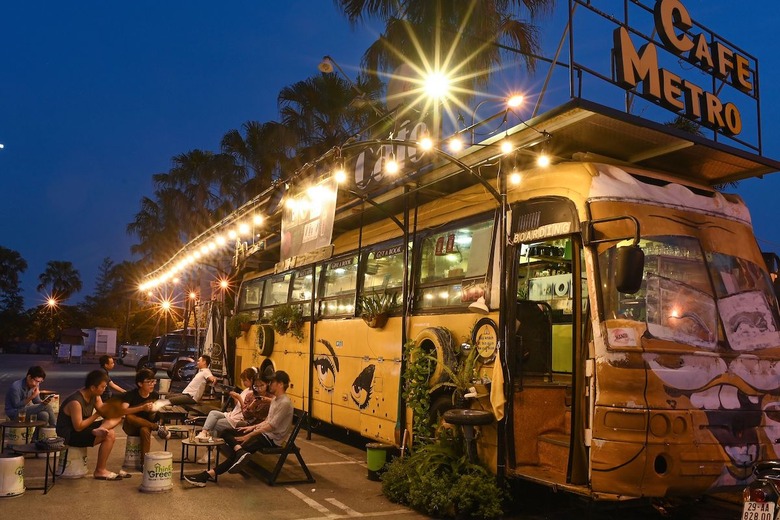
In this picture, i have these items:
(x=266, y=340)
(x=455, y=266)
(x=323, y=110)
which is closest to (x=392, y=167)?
(x=455, y=266)

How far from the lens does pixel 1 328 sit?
2958 inches

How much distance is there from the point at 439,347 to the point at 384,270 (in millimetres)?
2636

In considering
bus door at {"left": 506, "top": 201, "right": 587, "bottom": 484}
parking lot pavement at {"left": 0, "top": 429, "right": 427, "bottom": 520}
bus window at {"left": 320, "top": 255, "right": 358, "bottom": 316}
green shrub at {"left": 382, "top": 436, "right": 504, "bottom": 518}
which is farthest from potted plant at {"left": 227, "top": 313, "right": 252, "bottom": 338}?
bus door at {"left": 506, "top": 201, "right": 587, "bottom": 484}

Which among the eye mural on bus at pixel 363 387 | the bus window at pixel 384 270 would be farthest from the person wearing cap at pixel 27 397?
the bus window at pixel 384 270

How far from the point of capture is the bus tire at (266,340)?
1517 cm

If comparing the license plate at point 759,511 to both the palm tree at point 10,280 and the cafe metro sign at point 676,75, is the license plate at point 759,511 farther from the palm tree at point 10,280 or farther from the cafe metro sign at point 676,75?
the palm tree at point 10,280

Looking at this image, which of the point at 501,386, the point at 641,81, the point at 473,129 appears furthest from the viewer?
the point at 473,129

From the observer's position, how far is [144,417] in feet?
31.7

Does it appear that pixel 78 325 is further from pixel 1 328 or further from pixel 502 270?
pixel 502 270

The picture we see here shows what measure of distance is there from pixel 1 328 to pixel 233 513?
3119 inches

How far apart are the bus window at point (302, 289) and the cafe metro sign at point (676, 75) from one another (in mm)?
7655

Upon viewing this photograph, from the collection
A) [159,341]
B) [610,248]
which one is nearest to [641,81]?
[610,248]

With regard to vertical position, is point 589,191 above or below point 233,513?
above

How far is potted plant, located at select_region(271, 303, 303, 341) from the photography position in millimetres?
13664
